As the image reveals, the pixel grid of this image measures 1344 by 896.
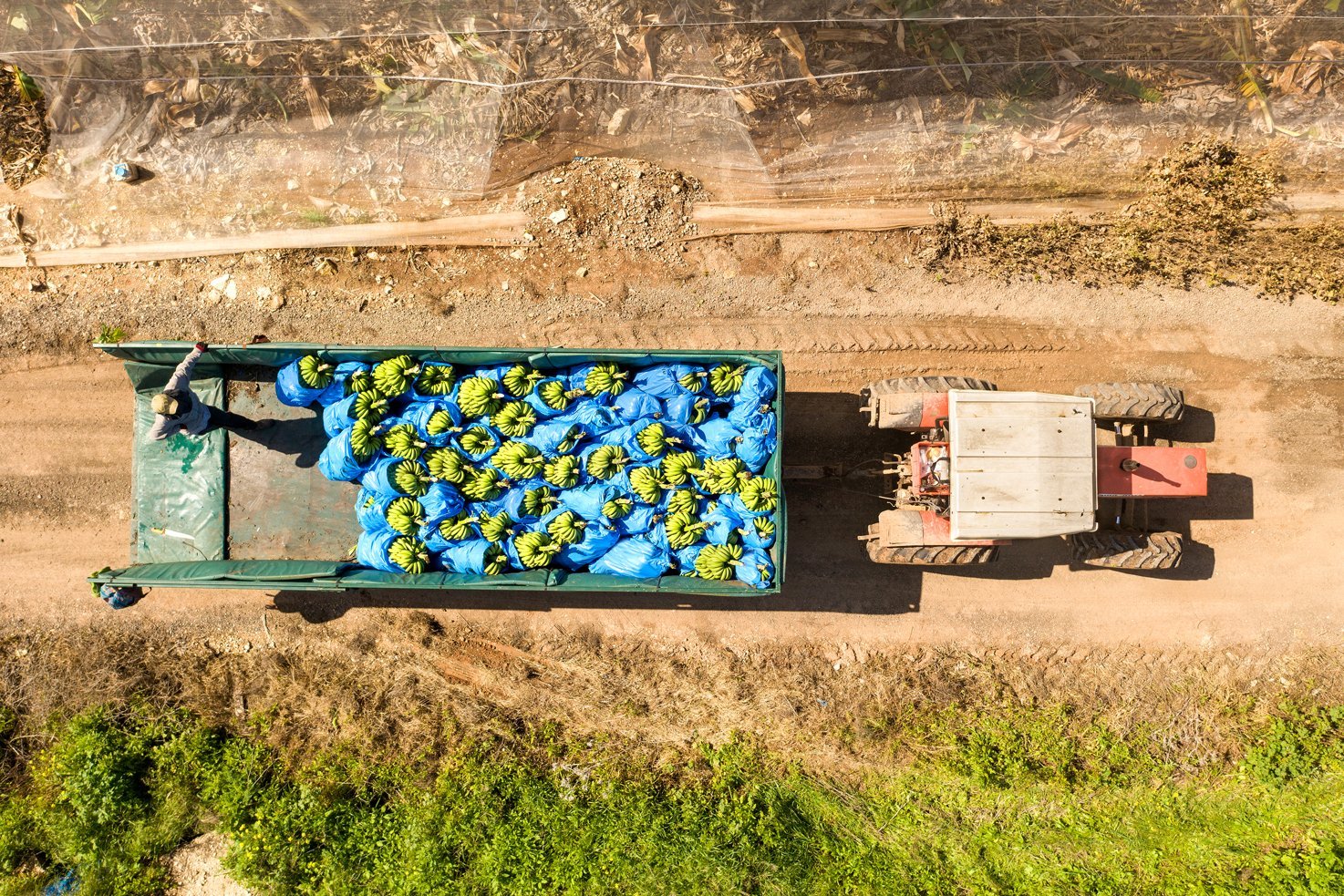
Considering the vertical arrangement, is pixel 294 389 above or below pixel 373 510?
above

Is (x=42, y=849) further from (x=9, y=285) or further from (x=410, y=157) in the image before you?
(x=410, y=157)

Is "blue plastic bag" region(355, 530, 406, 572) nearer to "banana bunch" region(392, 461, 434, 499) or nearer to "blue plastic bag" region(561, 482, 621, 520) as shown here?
"banana bunch" region(392, 461, 434, 499)

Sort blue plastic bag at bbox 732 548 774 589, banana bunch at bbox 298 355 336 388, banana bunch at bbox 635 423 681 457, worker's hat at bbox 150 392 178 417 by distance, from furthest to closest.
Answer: banana bunch at bbox 635 423 681 457
banana bunch at bbox 298 355 336 388
blue plastic bag at bbox 732 548 774 589
worker's hat at bbox 150 392 178 417

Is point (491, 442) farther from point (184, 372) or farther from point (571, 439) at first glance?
point (184, 372)

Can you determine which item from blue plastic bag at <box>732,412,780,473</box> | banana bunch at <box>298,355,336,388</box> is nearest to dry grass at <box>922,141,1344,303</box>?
blue plastic bag at <box>732,412,780,473</box>

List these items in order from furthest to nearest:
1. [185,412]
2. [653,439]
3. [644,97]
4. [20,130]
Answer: [20,130] → [644,97] → [653,439] → [185,412]

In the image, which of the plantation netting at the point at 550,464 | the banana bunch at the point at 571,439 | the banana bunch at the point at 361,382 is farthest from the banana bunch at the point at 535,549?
the banana bunch at the point at 361,382

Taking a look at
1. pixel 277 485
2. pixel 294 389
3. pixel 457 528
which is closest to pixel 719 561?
Answer: pixel 457 528
